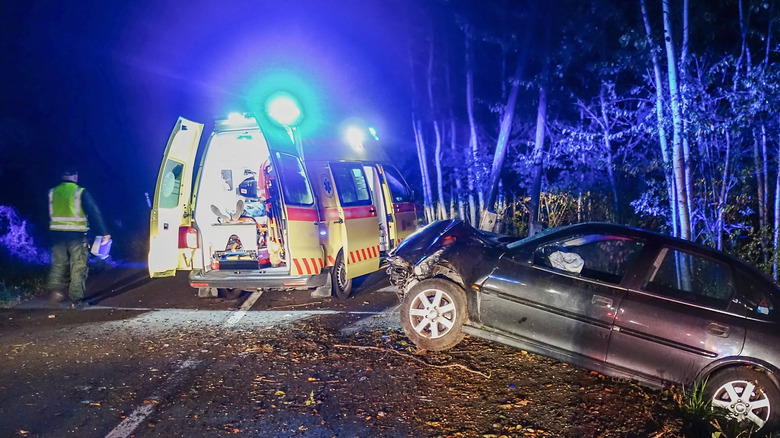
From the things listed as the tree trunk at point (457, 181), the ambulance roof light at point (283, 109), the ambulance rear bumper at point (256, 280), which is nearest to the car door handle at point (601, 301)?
the ambulance rear bumper at point (256, 280)

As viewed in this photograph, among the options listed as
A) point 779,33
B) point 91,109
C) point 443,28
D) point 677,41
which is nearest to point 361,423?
point 677,41

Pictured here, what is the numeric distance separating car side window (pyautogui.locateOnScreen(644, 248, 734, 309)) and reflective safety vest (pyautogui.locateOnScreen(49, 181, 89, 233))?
6.92 metres

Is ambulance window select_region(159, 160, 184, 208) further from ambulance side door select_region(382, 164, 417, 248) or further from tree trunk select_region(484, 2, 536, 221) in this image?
tree trunk select_region(484, 2, 536, 221)

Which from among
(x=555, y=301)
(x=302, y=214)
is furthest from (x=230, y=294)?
(x=555, y=301)

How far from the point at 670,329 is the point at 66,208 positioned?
722 cm

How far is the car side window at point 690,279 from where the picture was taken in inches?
157

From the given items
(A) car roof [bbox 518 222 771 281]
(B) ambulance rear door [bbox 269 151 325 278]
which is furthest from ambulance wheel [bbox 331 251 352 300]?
(A) car roof [bbox 518 222 771 281]

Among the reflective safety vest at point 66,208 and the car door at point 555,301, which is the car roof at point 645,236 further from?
the reflective safety vest at point 66,208

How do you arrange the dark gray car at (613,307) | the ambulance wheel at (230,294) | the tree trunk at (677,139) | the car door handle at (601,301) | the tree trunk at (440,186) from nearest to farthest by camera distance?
1. the dark gray car at (613,307)
2. the car door handle at (601,301)
3. the tree trunk at (677,139)
4. the ambulance wheel at (230,294)
5. the tree trunk at (440,186)

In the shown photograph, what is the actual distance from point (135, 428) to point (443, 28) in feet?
50.4

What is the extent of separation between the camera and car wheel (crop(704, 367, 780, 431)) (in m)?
3.62

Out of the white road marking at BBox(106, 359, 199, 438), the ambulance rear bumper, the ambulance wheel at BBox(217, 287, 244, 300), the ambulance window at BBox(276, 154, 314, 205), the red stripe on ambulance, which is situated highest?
the ambulance window at BBox(276, 154, 314, 205)

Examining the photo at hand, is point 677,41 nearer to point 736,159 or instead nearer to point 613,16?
point 736,159

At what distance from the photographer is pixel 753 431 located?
363 centimetres
